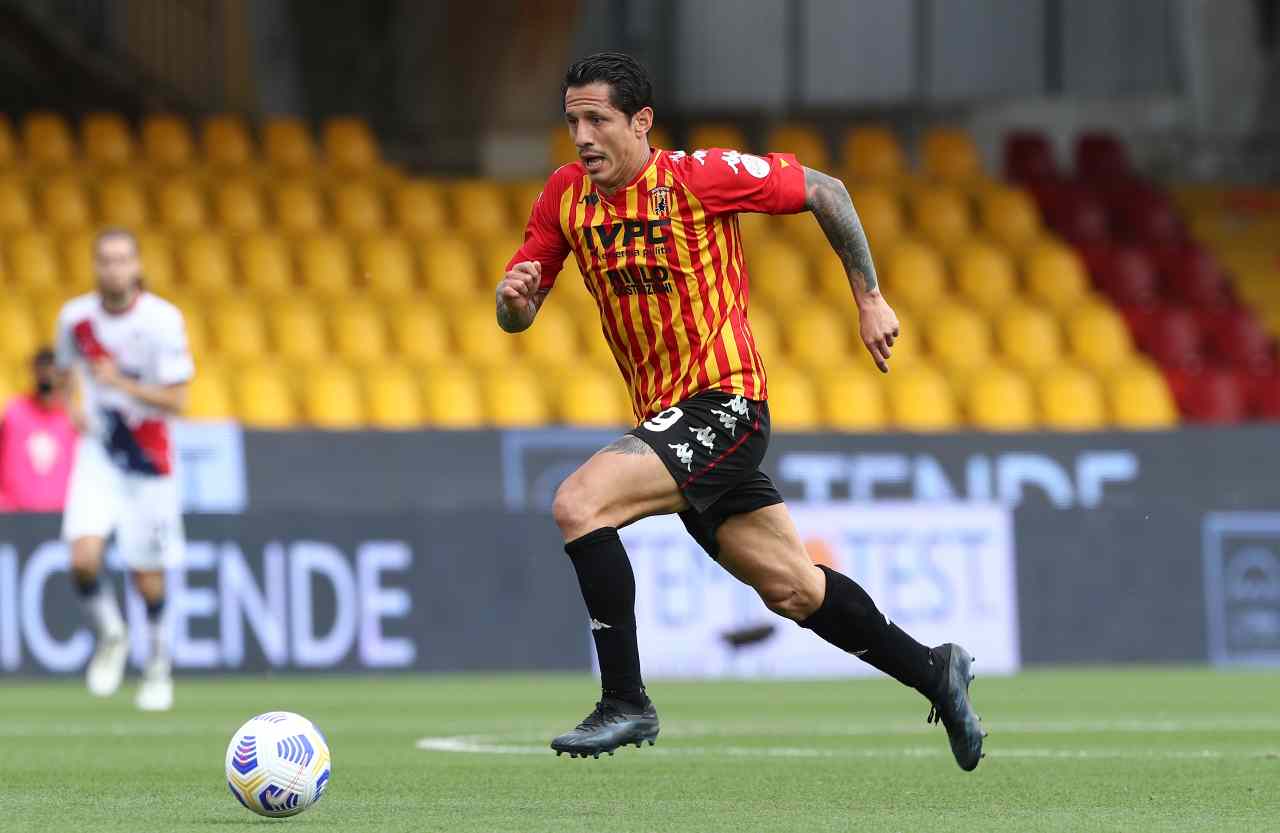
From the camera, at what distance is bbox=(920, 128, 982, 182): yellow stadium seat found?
1817 centimetres

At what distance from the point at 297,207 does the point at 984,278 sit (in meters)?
5.10

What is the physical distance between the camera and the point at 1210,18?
20.4m

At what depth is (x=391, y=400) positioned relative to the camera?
1432 centimetres

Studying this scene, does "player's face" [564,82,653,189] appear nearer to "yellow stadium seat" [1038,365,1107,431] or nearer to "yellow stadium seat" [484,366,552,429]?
"yellow stadium seat" [484,366,552,429]

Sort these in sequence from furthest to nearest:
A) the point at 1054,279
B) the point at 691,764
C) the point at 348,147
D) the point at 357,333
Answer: the point at 348,147, the point at 1054,279, the point at 357,333, the point at 691,764

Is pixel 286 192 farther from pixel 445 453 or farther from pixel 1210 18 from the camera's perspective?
pixel 1210 18

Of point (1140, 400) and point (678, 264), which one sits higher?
point (678, 264)

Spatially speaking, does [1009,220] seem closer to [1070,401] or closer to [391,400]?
[1070,401]

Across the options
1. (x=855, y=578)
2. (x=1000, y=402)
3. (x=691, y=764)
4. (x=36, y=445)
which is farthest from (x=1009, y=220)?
(x=691, y=764)

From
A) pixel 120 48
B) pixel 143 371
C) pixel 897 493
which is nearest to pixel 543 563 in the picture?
pixel 897 493

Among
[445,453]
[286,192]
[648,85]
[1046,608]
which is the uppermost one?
[286,192]

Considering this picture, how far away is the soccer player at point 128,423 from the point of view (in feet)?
32.2

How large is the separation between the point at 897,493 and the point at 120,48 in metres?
8.89

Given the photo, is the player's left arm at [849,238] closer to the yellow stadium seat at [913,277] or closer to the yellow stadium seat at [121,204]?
the yellow stadium seat at [913,277]
